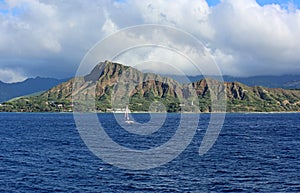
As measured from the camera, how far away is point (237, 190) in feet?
221

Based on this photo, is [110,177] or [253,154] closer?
[110,177]

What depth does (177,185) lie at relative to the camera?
70.2 metres

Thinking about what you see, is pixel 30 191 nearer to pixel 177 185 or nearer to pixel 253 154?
pixel 177 185

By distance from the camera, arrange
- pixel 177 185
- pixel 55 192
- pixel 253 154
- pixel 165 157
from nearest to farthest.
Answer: pixel 55 192 < pixel 177 185 < pixel 165 157 < pixel 253 154

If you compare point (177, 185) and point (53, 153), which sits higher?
point (53, 153)

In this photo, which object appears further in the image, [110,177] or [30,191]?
[110,177]

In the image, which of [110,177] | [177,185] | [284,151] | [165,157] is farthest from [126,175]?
[284,151]

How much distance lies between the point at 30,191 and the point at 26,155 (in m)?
43.2

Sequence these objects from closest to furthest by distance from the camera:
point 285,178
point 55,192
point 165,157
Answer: point 55,192 < point 285,178 < point 165,157

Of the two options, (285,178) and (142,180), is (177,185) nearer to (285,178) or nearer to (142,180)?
(142,180)

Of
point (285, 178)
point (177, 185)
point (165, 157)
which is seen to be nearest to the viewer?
point (177, 185)

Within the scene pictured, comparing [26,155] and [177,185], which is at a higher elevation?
[26,155]

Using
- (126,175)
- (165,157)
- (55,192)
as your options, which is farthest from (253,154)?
(55,192)

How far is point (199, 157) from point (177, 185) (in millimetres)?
33764
